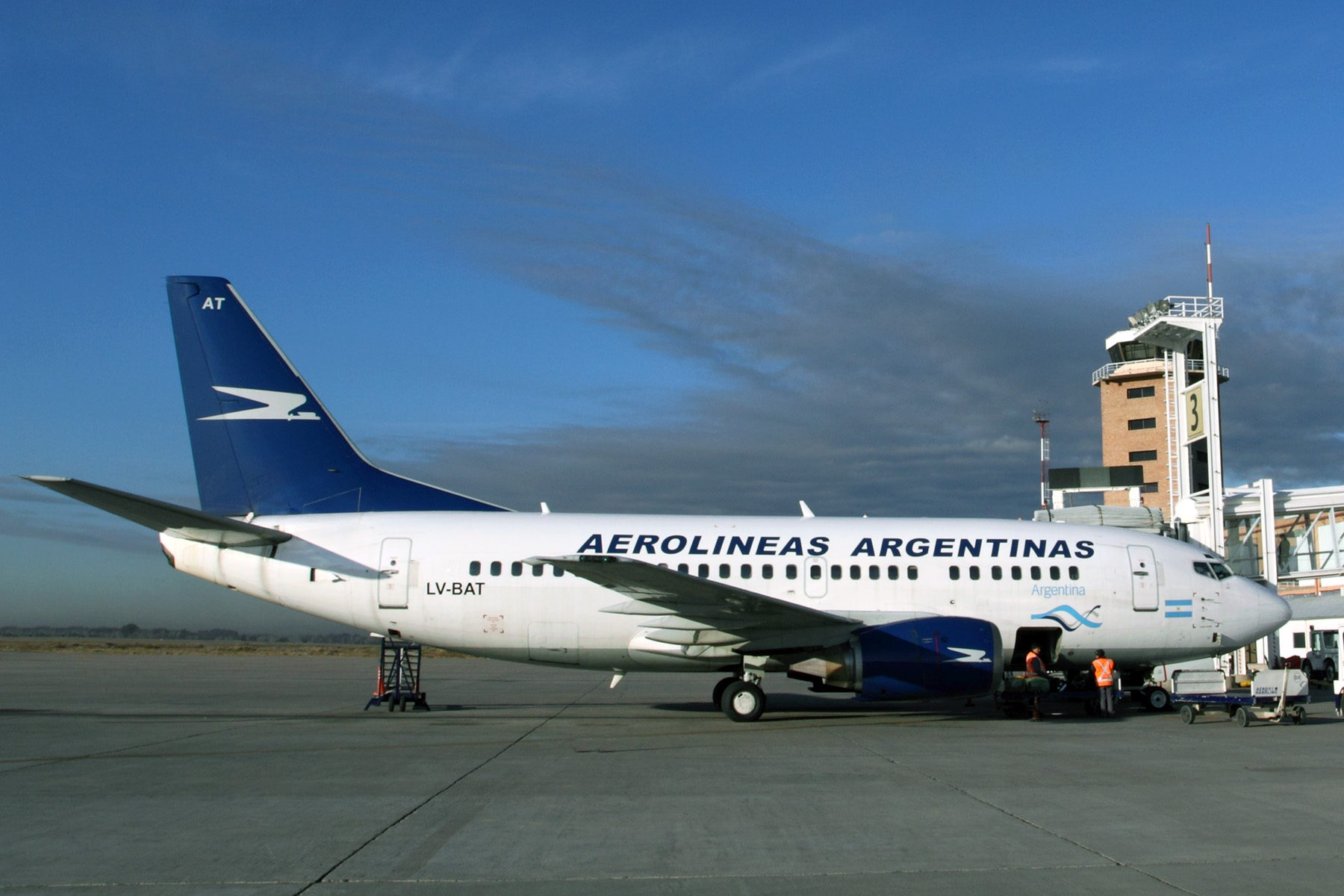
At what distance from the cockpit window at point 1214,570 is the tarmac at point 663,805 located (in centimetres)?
282

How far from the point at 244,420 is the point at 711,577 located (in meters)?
8.79

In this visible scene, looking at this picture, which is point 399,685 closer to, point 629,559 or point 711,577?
point 629,559

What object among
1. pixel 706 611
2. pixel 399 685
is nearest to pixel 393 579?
Result: pixel 399 685

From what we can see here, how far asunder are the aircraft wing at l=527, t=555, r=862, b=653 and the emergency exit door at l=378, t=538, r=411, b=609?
10.7 ft

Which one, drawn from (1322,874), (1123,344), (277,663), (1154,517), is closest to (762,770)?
(1322,874)

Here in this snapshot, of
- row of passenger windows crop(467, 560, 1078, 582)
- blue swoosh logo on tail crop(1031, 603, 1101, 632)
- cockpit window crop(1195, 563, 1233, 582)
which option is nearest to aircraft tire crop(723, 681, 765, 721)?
row of passenger windows crop(467, 560, 1078, 582)

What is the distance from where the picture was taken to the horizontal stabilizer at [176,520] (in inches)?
519

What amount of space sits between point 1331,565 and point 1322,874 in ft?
68.5

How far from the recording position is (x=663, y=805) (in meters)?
8.43

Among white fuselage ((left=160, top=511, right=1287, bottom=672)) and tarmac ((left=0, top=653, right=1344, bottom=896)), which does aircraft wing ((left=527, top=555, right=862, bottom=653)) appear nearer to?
white fuselage ((left=160, top=511, right=1287, bottom=672))

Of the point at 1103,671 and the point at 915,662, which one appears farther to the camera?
the point at 1103,671

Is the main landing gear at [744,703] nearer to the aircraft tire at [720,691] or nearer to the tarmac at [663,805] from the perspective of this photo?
the tarmac at [663,805]

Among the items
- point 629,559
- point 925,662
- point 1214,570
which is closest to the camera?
point 925,662

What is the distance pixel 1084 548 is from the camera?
17281 mm
